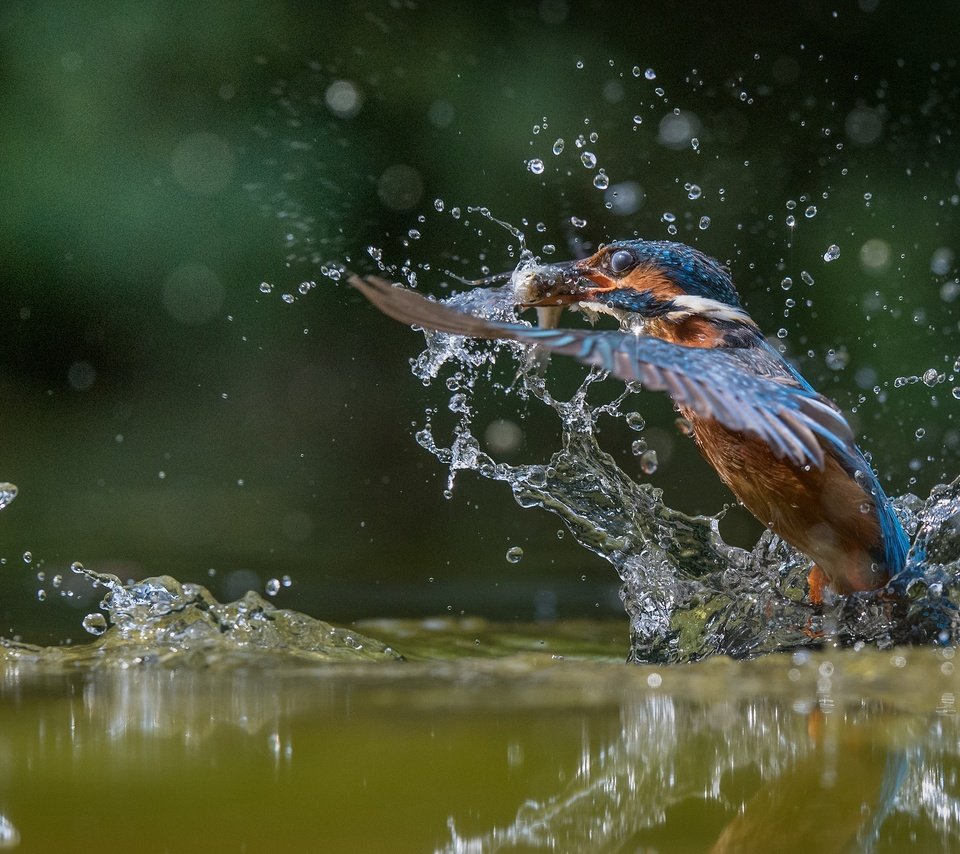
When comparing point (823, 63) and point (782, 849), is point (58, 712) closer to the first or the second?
point (782, 849)

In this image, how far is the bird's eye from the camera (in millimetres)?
2668

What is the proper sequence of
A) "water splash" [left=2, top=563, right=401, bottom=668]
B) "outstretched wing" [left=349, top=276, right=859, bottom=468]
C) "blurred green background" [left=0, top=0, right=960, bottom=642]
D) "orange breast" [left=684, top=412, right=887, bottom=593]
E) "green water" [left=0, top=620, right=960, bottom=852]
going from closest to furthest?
"green water" [left=0, top=620, right=960, bottom=852]
"outstretched wing" [left=349, top=276, right=859, bottom=468]
"water splash" [left=2, top=563, right=401, bottom=668]
"orange breast" [left=684, top=412, right=887, bottom=593]
"blurred green background" [left=0, top=0, right=960, bottom=642]

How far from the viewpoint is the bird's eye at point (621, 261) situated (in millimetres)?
2668

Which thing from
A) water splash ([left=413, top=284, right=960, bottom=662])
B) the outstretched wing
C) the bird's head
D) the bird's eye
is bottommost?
water splash ([left=413, top=284, right=960, bottom=662])

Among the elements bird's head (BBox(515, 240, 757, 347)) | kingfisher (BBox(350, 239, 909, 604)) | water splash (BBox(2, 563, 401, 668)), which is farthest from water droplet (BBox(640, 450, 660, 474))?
water splash (BBox(2, 563, 401, 668))

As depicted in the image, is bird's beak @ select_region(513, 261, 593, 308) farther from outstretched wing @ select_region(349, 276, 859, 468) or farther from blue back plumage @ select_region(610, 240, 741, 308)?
outstretched wing @ select_region(349, 276, 859, 468)

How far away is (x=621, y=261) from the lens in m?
2.67

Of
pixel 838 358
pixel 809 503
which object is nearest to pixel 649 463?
pixel 809 503

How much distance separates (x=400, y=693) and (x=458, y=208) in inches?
166

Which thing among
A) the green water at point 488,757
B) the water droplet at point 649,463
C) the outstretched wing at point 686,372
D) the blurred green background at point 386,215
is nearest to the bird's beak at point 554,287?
the water droplet at point 649,463

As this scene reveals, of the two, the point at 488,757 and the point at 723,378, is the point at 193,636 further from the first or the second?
the point at 488,757

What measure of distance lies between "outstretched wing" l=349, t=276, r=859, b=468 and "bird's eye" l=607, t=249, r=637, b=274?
1.36 ft

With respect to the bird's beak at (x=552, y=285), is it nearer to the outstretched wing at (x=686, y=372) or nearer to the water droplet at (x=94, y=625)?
the outstretched wing at (x=686, y=372)

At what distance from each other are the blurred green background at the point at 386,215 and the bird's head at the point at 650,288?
248 centimetres
